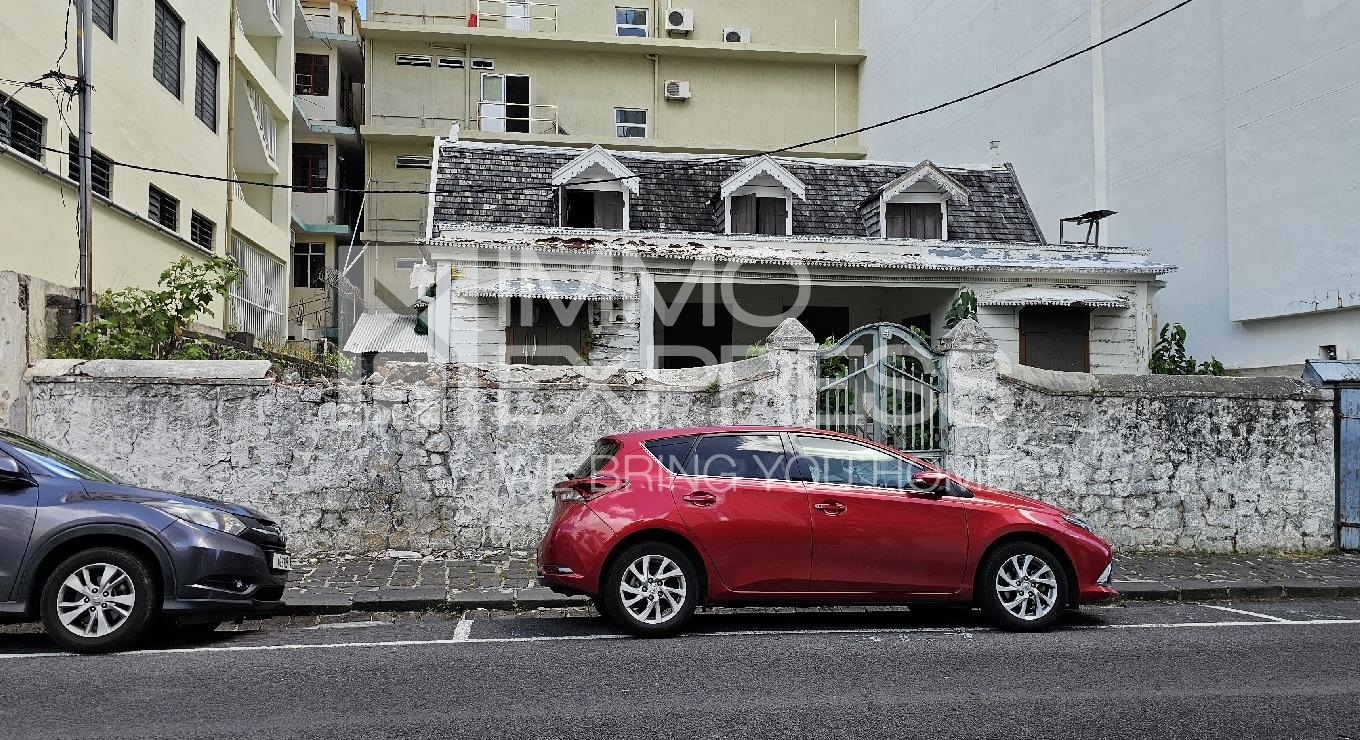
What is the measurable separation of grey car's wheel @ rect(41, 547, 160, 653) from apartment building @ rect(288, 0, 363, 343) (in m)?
26.0

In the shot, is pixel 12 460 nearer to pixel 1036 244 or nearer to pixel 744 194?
pixel 744 194

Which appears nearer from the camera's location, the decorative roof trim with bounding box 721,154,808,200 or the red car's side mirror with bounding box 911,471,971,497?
the red car's side mirror with bounding box 911,471,971,497

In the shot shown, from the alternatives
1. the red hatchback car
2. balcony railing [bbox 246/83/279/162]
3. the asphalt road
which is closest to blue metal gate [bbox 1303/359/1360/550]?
the asphalt road

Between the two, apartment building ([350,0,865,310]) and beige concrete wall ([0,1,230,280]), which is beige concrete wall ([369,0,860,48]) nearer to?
apartment building ([350,0,865,310])

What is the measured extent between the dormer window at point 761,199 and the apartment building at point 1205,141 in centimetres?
926

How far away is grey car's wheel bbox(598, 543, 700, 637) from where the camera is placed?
7.32 meters

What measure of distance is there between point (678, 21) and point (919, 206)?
17.3 metres

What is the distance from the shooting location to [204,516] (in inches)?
287

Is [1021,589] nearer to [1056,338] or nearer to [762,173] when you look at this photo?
[1056,338]

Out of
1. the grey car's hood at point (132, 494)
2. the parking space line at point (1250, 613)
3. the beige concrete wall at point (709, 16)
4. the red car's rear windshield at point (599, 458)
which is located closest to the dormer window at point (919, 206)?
the parking space line at point (1250, 613)

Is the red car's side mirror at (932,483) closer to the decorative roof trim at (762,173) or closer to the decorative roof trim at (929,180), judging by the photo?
the decorative roof trim at (762,173)

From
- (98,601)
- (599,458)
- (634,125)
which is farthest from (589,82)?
(98,601)

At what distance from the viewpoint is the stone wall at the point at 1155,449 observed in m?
11.5

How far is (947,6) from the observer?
104ft
